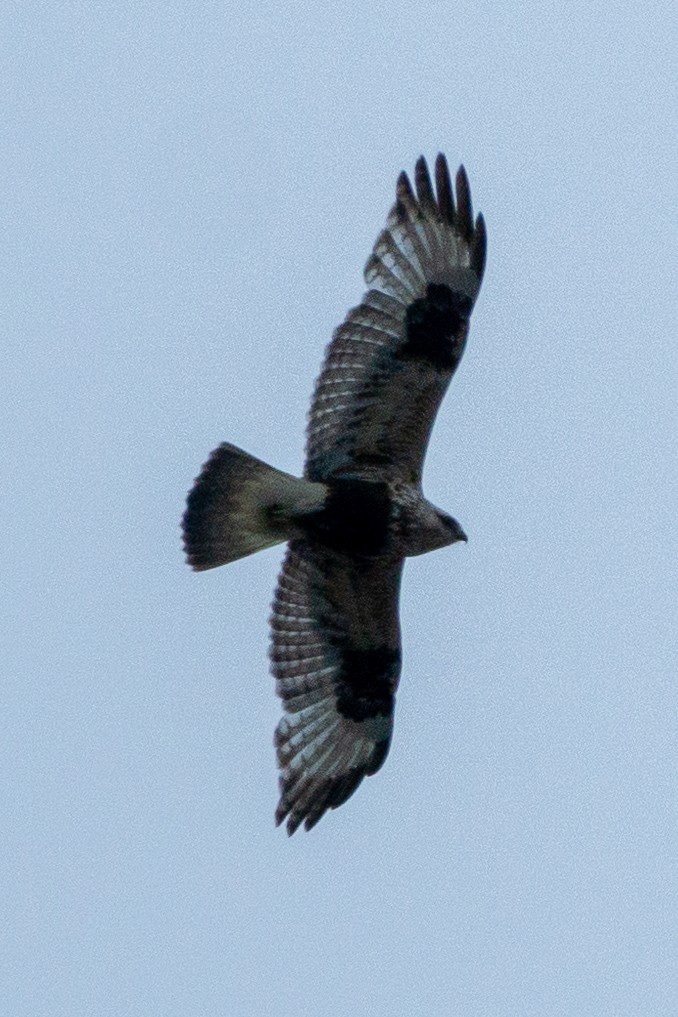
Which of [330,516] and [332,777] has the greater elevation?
[330,516]

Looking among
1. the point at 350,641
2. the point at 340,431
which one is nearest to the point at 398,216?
the point at 340,431

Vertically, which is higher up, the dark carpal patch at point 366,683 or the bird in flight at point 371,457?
the bird in flight at point 371,457

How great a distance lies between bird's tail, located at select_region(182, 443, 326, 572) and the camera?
527 inches

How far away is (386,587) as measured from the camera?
13.8m

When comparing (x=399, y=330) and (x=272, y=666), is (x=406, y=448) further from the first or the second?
(x=272, y=666)

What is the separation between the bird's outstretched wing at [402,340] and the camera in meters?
13.5

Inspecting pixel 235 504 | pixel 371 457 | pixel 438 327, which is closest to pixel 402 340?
pixel 438 327

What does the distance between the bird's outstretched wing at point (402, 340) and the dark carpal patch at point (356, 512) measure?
0.10 metres

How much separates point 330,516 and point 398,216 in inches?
62.5

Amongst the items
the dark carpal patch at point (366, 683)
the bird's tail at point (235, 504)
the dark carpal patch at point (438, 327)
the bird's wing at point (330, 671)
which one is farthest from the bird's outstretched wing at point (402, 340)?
the dark carpal patch at point (366, 683)

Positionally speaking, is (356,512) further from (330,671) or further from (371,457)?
(330,671)

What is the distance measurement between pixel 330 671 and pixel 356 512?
1.09 metres

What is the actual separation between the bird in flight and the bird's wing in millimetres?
12

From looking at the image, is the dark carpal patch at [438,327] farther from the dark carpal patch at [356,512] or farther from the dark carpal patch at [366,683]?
the dark carpal patch at [366,683]
